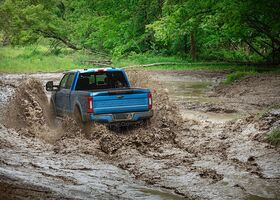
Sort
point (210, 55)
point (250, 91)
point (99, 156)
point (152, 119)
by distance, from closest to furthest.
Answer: point (99, 156)
point (152, 119)
point (250, 91)
point (210, 55)

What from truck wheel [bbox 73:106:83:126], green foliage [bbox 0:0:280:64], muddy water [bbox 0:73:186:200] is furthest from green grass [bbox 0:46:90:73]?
muddy water [bbox 0:73:186:200]

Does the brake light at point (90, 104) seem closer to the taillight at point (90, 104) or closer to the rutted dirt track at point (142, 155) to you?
the taillight at point (90, 104)

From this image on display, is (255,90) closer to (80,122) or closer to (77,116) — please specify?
(77,116)

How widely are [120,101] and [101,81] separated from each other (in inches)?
65.2

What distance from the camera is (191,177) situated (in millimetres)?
9422

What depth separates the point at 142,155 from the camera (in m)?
11.4

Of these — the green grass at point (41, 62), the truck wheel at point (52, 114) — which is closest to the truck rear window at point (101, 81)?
the truck wheel at point (52, 114)

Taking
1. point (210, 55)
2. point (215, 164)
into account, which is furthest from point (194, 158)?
point (210, 55)

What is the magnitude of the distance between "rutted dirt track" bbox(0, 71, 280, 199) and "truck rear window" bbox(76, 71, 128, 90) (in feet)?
3.81

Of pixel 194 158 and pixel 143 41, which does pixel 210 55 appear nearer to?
pixel 143 41

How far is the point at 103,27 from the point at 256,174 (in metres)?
45.3

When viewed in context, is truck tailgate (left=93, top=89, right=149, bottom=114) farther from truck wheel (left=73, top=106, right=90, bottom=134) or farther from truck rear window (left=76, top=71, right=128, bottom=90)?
truck rear window (left=76, top=71, right=128, bottom=90)

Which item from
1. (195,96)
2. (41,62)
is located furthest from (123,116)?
(41,62)

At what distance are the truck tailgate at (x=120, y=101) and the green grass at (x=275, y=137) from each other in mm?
3024
